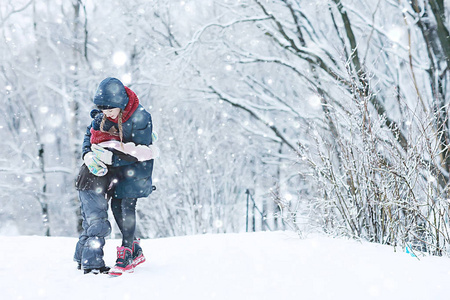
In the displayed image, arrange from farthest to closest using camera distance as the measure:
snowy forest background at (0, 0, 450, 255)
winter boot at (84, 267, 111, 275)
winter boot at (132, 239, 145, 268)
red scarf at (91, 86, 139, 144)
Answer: snowy forest background at (0, 0, 450, 255) → winter boot at (132, 239, 145, 268) → red scarf at (91, 86, 139, 144) → winter boot at (84, 267, 111, 275)

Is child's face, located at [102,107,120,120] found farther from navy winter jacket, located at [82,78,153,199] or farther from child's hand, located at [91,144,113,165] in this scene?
child's hand, located at [91,144,113,165]

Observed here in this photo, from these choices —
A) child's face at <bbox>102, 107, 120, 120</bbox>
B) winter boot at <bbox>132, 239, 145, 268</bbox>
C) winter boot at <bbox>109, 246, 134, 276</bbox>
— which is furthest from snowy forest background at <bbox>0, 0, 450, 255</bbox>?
child's face at <bbox>102, 107, 120, 120</bbox>

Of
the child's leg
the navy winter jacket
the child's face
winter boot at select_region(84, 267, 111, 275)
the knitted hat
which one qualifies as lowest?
winter boot at select_region(84, 267, 111, 275)

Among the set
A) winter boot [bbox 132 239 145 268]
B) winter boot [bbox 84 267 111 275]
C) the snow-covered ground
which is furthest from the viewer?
winter boot [bbox 132 239 145 268]

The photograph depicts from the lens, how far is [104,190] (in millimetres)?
2711

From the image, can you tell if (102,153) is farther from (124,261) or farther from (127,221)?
(124,261)

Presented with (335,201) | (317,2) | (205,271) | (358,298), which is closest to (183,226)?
(317,2)

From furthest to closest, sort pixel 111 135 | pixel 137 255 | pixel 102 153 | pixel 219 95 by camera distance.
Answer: pixel 219 95 < pixel 137 255 < pixel 111 135 < pixel 102 153

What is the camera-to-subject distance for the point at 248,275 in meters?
2.46

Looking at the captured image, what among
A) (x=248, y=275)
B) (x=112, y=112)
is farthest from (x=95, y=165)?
(x=248, y=275)

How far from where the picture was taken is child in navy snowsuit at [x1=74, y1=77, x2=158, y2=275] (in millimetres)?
2557

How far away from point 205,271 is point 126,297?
0.71m

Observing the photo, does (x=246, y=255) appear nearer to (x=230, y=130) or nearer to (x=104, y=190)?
(x=104, y=190)

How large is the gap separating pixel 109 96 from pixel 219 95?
5029 mm
